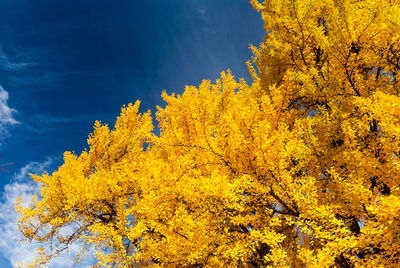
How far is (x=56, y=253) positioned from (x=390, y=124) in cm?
974

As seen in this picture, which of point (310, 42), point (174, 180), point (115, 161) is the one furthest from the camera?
point (115, 161)

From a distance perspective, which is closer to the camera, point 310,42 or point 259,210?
point 259,210

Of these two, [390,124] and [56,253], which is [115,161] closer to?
[56,253]

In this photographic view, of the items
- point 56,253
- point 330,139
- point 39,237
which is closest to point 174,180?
point 330,139

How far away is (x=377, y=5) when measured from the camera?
4441 millimetres

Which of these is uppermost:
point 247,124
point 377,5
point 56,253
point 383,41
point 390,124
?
point 377,5

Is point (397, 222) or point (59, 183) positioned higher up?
point (59, 183)

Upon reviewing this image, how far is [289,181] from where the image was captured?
144 inches

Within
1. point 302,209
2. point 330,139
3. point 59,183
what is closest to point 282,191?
point 302,209

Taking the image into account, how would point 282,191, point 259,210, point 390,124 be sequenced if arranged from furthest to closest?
point 259,210, point 282,191, point 390,124

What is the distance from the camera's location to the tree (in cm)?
346

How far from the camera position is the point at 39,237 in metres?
7.08

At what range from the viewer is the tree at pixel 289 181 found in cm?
346

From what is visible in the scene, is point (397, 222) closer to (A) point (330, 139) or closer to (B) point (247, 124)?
(A) point (330, 139)
